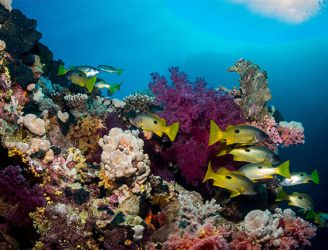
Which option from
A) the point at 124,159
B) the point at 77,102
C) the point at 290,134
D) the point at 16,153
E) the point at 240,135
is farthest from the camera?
the point at 290,134

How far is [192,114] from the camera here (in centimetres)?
544

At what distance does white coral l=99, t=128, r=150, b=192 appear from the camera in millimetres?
4238

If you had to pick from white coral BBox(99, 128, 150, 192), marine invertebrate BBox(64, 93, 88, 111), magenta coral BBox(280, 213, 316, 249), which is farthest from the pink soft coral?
marine invertebrate BBox(64, 93, 88, 111)

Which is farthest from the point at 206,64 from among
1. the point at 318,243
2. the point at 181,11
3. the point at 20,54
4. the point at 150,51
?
the point at 20,54

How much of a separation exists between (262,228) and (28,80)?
17.0 ft

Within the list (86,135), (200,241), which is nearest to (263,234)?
(200,241)

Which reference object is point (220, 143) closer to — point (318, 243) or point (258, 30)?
point (318, 243)

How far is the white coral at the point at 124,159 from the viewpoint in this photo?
4.24 meters

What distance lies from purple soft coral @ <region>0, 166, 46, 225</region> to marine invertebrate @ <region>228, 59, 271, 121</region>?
606 centimetres

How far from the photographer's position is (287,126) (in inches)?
324

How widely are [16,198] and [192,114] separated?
3.23 meters

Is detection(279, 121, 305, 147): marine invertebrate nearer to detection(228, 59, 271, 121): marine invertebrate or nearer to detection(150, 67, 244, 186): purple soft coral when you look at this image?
detection(228, 59, 271, 121): marine invertebrate

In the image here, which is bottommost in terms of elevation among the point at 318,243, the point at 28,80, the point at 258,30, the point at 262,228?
the point at 262,228

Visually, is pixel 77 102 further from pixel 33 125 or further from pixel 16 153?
pixel 16 153
